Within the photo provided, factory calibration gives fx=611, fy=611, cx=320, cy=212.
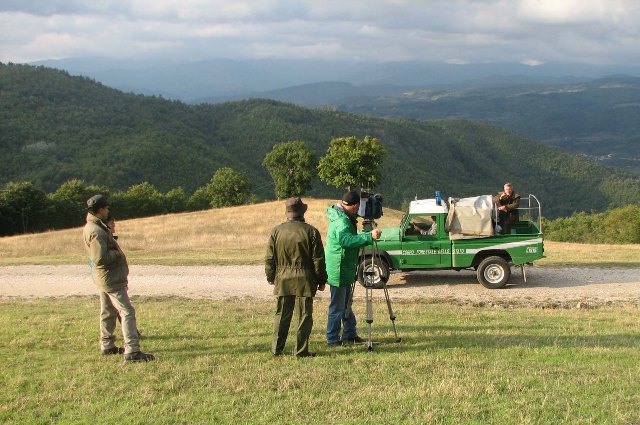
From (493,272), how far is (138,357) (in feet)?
32.7

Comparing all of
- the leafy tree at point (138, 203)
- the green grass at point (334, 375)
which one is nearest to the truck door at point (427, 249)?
the green grass at point (334, 375)

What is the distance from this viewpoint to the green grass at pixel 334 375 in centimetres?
607

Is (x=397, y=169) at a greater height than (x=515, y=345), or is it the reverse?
(x=397, y=169)

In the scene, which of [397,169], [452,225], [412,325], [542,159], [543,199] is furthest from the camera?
[542,159]

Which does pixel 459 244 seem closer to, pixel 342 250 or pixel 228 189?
pixel 342 250

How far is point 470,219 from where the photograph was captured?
15336 millimetres

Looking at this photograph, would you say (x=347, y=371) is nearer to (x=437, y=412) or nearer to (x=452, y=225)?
(x=437, y=412)

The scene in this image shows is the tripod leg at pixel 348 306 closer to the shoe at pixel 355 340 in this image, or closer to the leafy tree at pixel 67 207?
the shoe at pixel 355 340

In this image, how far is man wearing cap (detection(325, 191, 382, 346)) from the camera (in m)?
8.25

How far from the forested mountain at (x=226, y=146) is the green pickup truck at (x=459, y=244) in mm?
79744

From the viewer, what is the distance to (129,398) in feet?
21.5

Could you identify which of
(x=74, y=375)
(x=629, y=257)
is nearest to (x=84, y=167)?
(x=629, y=257)

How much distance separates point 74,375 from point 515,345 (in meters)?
5.92

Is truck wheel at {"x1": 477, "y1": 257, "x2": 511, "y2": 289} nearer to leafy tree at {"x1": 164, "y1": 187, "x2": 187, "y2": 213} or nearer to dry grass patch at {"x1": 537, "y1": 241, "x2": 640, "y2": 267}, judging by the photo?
dry grass patch at {"x1": 537, "y1": 241, "x2": 640, "y2": 267}
